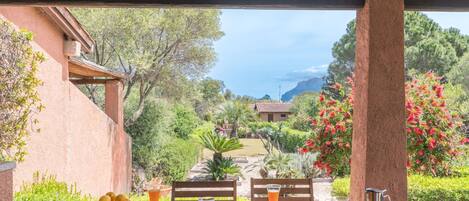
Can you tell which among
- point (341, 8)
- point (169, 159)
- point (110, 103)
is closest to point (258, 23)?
point (169, 159)

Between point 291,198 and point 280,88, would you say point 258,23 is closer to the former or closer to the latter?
point 280,88

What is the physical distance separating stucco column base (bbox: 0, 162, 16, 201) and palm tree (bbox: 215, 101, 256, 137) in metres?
8.50

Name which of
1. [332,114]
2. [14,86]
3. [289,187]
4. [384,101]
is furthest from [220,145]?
[384,101]

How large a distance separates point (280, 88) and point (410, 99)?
7.15 metres

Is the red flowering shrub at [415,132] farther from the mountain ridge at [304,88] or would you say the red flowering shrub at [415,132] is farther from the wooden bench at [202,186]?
the mountain ridge at [304,88]

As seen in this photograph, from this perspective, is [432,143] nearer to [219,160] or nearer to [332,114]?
[332,114]

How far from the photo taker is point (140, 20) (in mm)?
10508

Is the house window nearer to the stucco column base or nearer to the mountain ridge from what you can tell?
the mountain ridge

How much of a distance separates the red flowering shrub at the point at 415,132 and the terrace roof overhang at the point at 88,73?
3.11 m

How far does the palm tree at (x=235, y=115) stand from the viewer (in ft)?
36.4

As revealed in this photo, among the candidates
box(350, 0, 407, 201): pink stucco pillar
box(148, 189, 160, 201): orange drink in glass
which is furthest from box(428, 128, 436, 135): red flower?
Answer: box(148, 189, 160, 201): orange drink in glass

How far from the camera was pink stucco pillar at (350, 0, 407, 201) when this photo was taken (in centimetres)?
317

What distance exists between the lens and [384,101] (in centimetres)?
317

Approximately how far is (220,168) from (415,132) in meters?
3.69
